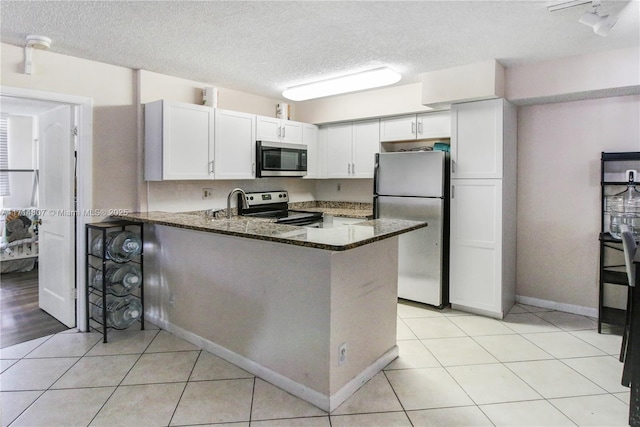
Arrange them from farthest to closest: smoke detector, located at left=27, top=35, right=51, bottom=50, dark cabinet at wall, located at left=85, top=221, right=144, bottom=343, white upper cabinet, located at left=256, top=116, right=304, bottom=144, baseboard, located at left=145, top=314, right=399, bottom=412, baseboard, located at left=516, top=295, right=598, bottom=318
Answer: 1. white upper cabinet, located at left=256, top=116, right=304, bottom=144
2. baseboard, located at left=516, top=295, right=598, bottom=318
3. dark cabinet at wall, located at left=85, top=221, right=144, bottom=343
4. smoke detector, located at left=27, top=35, right=51, bottom=50
5. baseboard, located at left=145, top=314, right=399, bottom=412

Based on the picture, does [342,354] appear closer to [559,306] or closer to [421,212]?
[421,212]

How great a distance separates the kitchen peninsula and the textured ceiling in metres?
1.32

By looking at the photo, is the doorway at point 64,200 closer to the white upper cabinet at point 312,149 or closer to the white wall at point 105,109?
the white wall at point 105,109

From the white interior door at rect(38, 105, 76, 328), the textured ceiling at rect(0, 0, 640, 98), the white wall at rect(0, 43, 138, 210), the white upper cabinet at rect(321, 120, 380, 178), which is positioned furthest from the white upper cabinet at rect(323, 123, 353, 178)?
the white interior door at rect(38, 105, 76, 328)

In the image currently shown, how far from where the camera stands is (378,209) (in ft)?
13.6

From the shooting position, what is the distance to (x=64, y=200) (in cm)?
337

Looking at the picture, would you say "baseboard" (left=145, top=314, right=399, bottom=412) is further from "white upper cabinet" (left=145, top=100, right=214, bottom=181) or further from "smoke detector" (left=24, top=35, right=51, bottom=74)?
"smoke detector" (left=24, top=35, right=51, bottom=74)

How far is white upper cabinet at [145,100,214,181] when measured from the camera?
333cm

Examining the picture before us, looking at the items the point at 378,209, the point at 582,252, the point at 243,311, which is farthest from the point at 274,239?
the point at 582,252

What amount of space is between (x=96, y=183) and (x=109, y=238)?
519 millimetres

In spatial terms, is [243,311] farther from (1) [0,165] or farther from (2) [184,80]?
(1) [0,165]

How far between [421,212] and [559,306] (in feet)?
5.34

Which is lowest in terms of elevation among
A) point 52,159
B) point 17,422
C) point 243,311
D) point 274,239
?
point 17,422

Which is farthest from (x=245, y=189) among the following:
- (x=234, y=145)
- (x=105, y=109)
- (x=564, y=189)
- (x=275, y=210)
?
(x=564, y=189)
